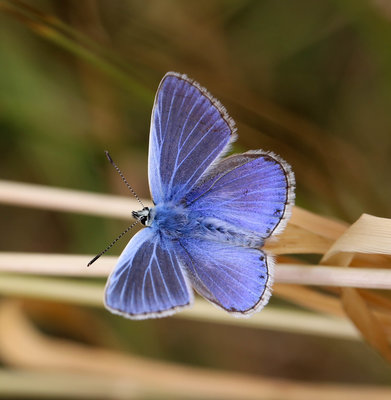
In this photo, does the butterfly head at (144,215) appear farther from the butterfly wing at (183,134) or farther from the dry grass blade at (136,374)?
the dry grass blade at (136,374)

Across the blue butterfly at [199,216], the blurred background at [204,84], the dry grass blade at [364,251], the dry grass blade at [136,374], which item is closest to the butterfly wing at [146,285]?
the blue butterfly at [199,216]

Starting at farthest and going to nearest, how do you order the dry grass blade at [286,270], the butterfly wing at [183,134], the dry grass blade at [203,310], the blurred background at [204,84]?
the blurred background at [204,84] → the dry grass blade at [203,310] → the butterfly wing at [183,134] → the dry grass blade at [286,270]

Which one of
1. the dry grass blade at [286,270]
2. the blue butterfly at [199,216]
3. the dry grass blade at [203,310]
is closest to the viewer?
the dry grass blade at [286,270]

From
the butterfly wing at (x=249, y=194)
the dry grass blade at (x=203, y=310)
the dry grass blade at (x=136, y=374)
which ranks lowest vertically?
the dry grass blade at (x=136, y=374)

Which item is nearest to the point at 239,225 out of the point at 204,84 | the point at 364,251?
the point at 364,251

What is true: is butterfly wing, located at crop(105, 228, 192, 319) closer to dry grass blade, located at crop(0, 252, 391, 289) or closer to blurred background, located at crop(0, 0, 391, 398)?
dry grass blade, located at crop(0, 252, 391, 289)

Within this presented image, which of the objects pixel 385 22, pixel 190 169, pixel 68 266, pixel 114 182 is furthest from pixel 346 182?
pixel 68 266
